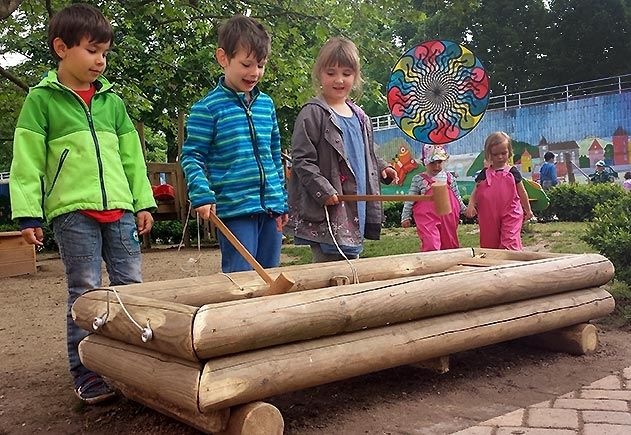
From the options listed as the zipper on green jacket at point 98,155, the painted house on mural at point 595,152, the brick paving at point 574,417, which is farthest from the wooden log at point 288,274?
the painted house on mural at point 595,152

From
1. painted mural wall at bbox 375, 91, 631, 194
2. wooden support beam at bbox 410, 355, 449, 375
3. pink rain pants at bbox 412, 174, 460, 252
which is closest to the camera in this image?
wooden support beam at bbox 410, 355, 449, 375

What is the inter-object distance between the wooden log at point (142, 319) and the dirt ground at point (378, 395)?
0.38m

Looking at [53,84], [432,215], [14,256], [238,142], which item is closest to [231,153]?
[238,142]

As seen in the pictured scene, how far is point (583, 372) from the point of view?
344 centimetres

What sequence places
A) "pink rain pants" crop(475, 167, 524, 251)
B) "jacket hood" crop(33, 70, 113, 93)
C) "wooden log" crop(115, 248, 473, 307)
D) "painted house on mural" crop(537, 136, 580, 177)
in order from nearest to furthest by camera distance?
"jacket hood" crop(33, 70, 113, 93)
"wooden log" crop(115, 248, 473, 307)
"pink rain pants" crop(475, 167, 524, 251)
"painted house on mural" crop(537, 136, 580, 177)

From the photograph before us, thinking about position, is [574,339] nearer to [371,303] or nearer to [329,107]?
[371,303]

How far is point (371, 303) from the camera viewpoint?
270cm

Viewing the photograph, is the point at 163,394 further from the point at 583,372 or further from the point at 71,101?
the point at 583,372

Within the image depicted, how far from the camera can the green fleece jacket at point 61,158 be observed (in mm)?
2809

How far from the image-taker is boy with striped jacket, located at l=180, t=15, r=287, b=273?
3.29 m

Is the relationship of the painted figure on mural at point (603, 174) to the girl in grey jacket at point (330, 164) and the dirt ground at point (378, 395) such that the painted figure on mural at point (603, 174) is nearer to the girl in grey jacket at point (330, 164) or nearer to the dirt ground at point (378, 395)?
the dirt ground at point (378, 395)

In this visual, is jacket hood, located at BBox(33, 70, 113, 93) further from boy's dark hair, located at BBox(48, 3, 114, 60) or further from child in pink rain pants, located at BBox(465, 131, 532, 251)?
child in pink rain pants, located at BBox(465, 131, 532, 251)

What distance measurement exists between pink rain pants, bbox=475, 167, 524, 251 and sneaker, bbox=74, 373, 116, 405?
312cm

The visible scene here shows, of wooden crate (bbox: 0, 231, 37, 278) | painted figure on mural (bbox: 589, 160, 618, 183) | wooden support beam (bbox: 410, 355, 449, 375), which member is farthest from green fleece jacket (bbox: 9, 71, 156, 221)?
painted figure on mural (bbox: 589, 160, 618, 183)
